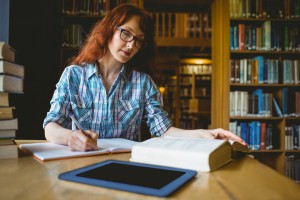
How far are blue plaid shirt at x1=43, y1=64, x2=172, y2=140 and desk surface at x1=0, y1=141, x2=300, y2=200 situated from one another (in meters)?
0.60

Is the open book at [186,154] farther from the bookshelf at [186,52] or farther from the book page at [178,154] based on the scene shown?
the bookshelf at [186,52]

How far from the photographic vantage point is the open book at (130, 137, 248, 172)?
0.67 m

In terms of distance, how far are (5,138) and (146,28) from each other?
0.91 meters

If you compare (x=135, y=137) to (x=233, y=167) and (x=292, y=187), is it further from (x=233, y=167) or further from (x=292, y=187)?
(x=292, y=187)

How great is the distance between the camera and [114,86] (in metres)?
1.43

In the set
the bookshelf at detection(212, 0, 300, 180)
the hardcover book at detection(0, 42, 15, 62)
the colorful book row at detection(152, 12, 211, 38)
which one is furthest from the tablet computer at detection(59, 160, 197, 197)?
the colorful book row at detection(152, 12, 211, 38)

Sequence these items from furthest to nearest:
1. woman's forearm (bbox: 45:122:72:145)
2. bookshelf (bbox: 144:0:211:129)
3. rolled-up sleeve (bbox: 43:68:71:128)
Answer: bookshelf (bbox: 144:0:211:129), rolled-up sleeve (bbox: 43:68:71:128), woman's forearm (bbox: 45:122:72:145)

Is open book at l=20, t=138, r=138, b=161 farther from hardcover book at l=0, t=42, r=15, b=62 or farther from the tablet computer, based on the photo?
hardcover book at l=0, t=42, r=15, b=62

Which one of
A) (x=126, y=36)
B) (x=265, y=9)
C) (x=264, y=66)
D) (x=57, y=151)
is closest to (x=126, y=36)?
(x=126, y=36)

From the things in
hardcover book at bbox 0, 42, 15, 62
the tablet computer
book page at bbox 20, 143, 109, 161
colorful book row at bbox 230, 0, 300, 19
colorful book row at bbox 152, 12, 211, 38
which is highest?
colorful book row at bbox 152, 12, 211, 38

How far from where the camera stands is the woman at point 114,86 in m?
1.35

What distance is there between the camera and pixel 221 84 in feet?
9.94

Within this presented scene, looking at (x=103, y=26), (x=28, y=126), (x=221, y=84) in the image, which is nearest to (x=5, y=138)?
(x=103, y=26)

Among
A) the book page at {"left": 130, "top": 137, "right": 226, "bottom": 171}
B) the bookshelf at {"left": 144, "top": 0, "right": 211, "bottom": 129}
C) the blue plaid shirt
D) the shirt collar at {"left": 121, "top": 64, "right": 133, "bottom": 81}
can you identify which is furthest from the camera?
the bookshelf at {"left": 144, "top": 0, "right": 211, "bottom": 129}
